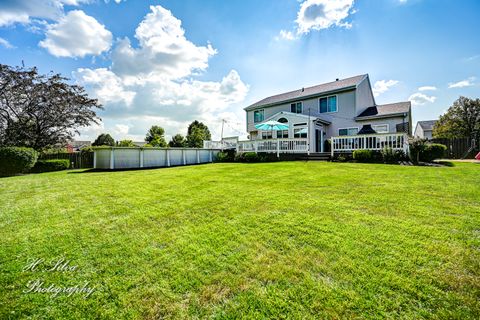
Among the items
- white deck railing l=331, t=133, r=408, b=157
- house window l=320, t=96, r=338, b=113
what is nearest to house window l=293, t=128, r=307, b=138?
white deck railing l=331, t=133, r=408, b=157

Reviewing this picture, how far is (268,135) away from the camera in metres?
18.2

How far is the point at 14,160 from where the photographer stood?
11.5m

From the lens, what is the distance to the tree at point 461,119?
2417 cm

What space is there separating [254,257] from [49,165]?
1738cm

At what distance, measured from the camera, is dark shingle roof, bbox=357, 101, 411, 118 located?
15.0 metres

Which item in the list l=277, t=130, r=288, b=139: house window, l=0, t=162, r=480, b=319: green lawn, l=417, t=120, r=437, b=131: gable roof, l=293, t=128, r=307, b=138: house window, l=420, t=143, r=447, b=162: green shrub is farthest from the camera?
l=417, t=120, r=437, b=131: gable roof

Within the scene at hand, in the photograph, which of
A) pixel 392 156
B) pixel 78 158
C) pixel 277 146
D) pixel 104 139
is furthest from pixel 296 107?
pixel 104 139

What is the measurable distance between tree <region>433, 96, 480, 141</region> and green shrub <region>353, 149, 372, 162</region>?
76.3 feet

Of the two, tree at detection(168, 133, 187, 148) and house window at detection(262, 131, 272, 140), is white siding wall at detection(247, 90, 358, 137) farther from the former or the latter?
tree at detection(168, 133, 187, 148)

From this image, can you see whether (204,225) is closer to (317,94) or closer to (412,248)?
(412,248)

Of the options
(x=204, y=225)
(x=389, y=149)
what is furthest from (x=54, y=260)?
(x=389, y=149)

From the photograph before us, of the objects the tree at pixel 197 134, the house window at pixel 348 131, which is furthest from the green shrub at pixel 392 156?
the tree at pixel 197 134

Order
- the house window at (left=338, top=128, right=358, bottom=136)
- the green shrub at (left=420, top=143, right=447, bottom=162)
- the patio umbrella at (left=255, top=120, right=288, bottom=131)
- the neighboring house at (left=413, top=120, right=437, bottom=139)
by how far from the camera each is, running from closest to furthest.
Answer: the green shrub at (left=420, top=143, right=447, bottom=162) < the patio umbrella at (left=255, top=120, right=288, bottom=131) < the house window at (left=338, top=128, right=358, bottom=136) < the neighboring house at (left=413, top=120, right=437, bottom=139)

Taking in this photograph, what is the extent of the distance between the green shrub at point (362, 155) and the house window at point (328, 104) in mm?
7289
